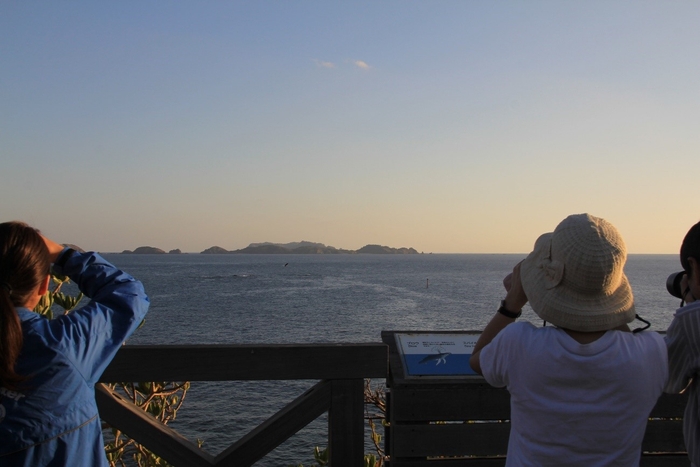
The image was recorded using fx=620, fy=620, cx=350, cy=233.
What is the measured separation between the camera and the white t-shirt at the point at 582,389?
185cm

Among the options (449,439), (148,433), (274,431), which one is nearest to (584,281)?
(449,439)

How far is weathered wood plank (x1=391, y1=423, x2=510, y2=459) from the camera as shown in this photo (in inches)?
119

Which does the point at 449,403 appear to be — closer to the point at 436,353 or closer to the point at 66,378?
the point at 436,353

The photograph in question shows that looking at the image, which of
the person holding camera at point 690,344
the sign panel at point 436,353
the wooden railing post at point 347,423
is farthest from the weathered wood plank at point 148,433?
the person holding camera at point 690,344

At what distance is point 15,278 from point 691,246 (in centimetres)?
213

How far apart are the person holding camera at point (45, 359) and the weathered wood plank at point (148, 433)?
3.04ft

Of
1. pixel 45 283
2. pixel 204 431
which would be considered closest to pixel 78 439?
pixel 45 283

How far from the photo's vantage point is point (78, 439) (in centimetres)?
193

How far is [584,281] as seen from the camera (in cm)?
185

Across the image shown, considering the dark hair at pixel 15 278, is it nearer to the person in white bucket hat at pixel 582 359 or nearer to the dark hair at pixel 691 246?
the person in white bucket hat at pixel 582 359

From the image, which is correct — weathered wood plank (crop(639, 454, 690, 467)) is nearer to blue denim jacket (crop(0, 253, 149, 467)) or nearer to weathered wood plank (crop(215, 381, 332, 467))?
weathered wood plank (crop(215, 381, 332, 467))

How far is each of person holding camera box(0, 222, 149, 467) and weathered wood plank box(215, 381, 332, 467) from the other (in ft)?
3.19

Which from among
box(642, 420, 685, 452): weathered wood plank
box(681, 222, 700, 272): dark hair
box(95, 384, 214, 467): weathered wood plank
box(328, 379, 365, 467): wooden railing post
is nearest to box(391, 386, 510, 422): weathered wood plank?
box(328, 379, 365, 467): wooden railing post

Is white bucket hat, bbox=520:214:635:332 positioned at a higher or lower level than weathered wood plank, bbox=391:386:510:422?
higher
